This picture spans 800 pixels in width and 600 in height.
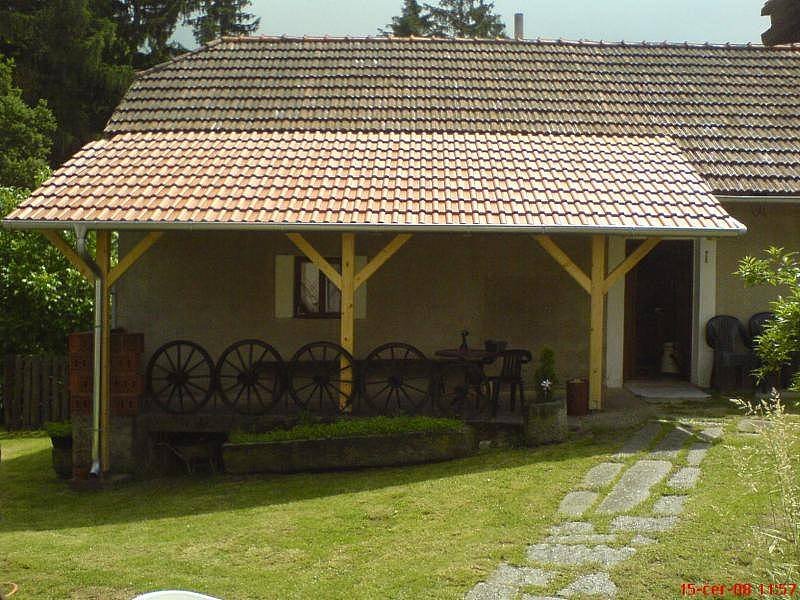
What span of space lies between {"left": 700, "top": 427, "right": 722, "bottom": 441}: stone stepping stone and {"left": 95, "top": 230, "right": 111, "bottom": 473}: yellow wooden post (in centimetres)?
638

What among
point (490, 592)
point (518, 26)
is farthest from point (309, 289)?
point (518, 26)

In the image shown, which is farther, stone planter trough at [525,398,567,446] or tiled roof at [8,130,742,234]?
tiled roof at [8,130,742,234]

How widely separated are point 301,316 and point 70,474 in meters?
3.45

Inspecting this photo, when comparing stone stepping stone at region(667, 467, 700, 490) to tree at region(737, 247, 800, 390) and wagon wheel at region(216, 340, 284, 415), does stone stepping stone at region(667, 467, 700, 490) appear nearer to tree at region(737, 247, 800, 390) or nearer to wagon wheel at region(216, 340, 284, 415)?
tree at region(737, 247, 800, 390)

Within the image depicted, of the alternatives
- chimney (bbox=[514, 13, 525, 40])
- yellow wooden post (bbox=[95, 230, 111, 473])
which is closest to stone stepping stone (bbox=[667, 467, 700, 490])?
yellow wooden post (bbox=[95, 230, 111, 473])

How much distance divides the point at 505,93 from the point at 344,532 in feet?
29.6

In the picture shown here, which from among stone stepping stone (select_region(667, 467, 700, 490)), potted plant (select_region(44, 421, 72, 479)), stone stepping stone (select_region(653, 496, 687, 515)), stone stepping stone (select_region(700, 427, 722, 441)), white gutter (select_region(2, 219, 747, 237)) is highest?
A: white gutter (select_region(2, 219, 747, 237))

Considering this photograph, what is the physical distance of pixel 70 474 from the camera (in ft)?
35.5

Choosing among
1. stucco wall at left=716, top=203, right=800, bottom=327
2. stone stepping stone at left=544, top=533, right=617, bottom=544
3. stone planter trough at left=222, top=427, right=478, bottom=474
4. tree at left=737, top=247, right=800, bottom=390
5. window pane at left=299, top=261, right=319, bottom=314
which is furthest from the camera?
stucco wall at left=716, top=203, right=800, bottom=327

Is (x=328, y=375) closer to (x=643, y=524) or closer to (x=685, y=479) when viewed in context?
(x=685, y=479)

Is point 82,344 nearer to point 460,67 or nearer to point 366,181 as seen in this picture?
point 366,181

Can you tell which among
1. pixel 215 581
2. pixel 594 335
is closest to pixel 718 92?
pixel 594 335

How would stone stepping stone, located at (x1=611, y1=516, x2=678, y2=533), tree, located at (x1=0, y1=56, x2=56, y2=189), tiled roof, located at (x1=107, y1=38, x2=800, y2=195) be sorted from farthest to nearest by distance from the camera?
1. tree, located at (x1=0, y1=56, x2=56, y2=189)
2. tiled roof, located at (x1=107, y1=38, x2=800, y2=195)
3. stone stepping stone, located at (x1=611, y1=516, x2=678, y2=533)

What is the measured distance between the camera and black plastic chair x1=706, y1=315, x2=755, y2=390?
40.1ft
